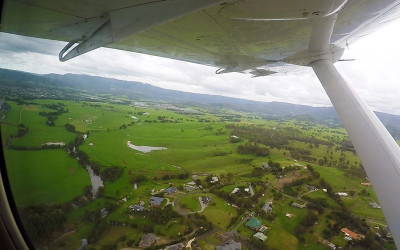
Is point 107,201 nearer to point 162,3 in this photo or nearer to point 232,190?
point 232,190

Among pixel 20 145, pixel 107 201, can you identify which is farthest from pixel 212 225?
pixel 20 145

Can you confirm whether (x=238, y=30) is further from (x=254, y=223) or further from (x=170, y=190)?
(x=170, y=190)

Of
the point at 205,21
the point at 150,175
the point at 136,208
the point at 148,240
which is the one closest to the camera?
the point at 205,21

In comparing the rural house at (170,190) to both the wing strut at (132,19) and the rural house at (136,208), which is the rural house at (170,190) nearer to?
the rural house at (136,208)

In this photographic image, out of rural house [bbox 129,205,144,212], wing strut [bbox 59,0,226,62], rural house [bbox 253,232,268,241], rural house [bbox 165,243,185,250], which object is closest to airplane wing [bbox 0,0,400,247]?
wing strut [bbox 59,0,226,62]

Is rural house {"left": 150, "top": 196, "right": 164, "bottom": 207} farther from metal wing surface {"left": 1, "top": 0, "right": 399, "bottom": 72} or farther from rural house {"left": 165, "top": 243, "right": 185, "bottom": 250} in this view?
metal wing surface {"left": 1, "top": 0, "right": 399, "bottom": 72}

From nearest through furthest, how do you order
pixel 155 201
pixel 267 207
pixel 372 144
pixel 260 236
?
pixel 372 144 → pixel 260 236 → pixel 155 201 → pixel 267 207

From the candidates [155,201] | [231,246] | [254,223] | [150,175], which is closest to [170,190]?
[155,201]
